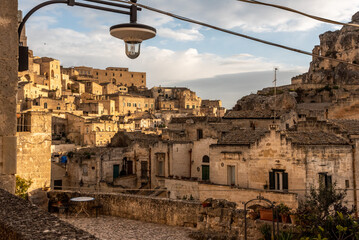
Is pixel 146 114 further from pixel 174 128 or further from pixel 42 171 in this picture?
pixel 42 171

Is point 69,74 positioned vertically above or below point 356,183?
above

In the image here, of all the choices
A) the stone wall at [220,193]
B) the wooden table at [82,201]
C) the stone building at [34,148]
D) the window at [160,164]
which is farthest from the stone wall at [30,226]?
the window at [160,164]

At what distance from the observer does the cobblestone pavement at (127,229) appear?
12406 mm

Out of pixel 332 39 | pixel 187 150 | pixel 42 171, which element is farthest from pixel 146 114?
pixel 42 171


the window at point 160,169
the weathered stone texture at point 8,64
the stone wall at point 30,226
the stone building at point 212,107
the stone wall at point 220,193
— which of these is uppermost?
the stone building at point 212,107

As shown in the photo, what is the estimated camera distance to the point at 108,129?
63.8m

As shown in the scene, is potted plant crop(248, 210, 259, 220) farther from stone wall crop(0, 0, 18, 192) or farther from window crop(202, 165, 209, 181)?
window crop(202, 165, 209, 181)

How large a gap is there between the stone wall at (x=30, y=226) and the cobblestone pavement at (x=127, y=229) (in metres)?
8.51

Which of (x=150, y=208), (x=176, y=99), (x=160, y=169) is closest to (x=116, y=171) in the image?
(x=160, y=169)

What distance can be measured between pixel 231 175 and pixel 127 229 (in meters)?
8.48

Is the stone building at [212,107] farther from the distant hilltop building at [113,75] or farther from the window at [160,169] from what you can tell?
the window at [160,169]

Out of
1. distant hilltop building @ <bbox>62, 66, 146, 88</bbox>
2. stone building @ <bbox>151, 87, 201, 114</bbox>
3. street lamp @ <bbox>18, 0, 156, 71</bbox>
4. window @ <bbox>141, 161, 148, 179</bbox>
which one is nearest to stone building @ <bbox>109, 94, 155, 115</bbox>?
stone building @ <bbox>151, 87, 201, 114</bbox>

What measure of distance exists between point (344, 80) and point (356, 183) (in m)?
50.5

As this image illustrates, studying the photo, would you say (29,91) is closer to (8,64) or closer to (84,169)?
(84,169)
